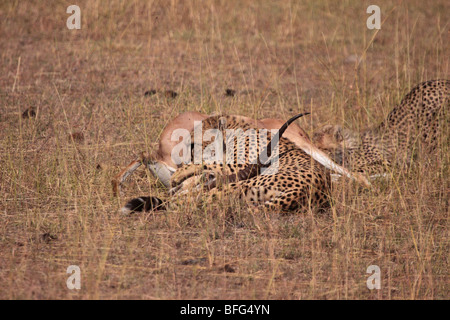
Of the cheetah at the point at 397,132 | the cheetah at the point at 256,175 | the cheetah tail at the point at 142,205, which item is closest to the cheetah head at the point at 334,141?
the cheetah at the point at 397,132

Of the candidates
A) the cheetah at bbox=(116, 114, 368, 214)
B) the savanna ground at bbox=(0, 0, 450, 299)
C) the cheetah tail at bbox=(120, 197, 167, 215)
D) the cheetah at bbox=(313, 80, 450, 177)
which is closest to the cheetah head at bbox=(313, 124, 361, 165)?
the cheetah at bbox=(313, 80, 450, 177)

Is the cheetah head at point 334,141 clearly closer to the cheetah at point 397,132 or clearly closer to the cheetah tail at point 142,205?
the cheetah at point 397,132

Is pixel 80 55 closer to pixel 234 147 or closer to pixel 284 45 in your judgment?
pixel 284 45

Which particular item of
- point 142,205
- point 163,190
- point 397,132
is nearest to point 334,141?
point 397,132

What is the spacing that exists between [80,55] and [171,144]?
9.80ft

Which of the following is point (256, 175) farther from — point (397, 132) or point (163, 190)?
point (397, 132)

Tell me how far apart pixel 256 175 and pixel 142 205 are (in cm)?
96

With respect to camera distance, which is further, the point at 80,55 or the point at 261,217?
the point at 80,55

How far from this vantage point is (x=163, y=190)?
15.3 ft

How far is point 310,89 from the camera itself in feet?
22.9

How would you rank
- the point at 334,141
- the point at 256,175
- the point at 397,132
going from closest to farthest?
the point at 256,175
the point at 397,132
the point at 334,141

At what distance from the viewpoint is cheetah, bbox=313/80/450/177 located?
541 cm

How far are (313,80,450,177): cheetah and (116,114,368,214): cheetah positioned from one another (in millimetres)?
462
